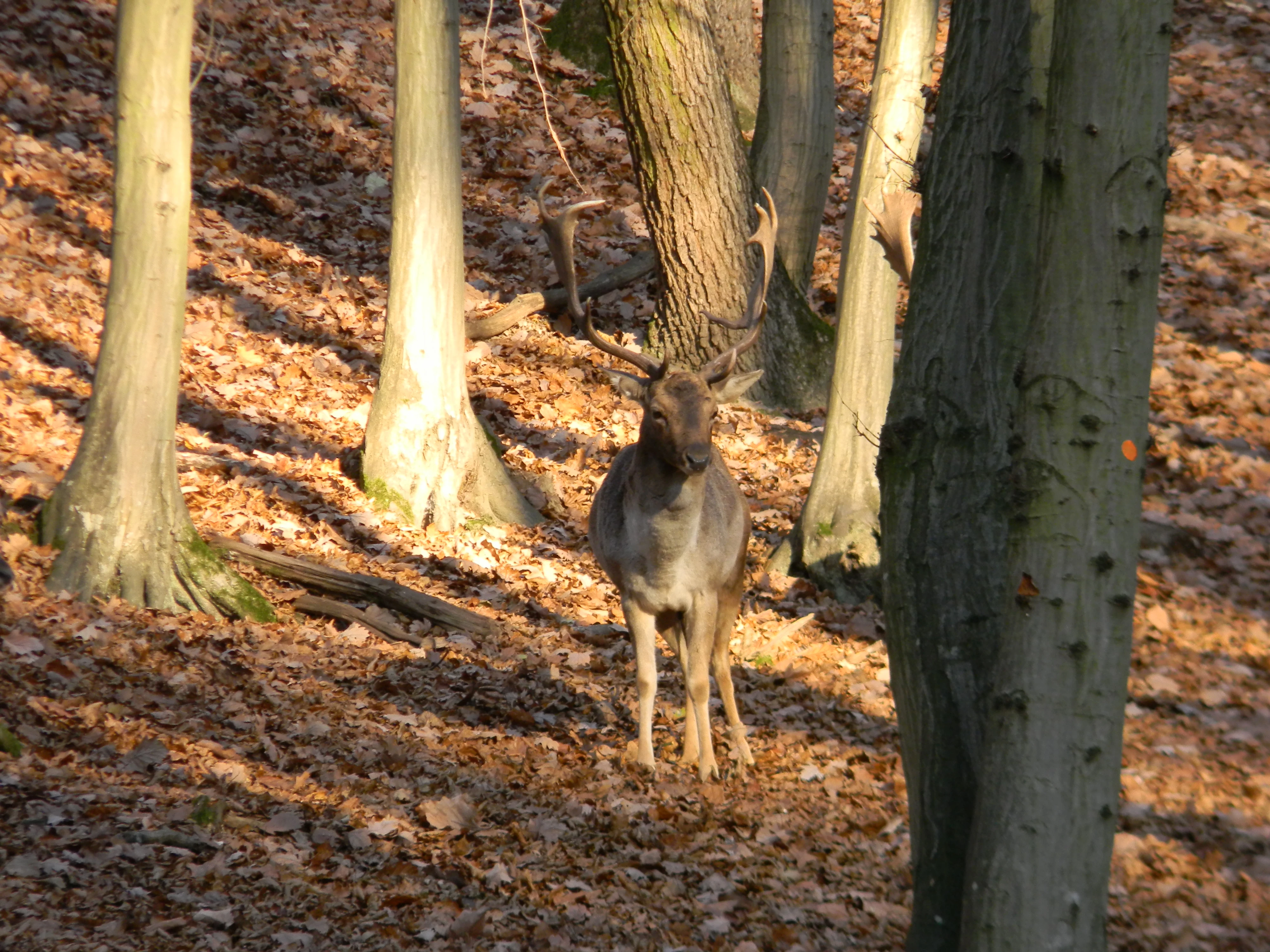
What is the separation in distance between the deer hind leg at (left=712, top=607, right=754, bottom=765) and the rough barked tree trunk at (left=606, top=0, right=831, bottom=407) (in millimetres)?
5019

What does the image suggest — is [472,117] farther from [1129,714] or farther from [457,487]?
[1129,714]

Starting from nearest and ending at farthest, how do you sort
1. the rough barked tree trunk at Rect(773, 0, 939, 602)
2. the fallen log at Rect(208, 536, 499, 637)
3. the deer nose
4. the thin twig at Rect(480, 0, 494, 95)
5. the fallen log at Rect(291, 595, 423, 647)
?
the deer nose < the thin twig at Rect(480, 0, 494, 95) < the fallen log at Rect(291, 595, 423, 647) < the fallen log at Rect(208, 536, 499, 637) < the rough barked tree trunk at Rect(773, 0, 939, 602)

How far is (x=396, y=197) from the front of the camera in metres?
11.1

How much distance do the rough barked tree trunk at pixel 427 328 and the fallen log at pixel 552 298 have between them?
186 centimetres

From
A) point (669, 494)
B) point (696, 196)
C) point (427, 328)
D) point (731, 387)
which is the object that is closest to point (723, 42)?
point (696, 196)

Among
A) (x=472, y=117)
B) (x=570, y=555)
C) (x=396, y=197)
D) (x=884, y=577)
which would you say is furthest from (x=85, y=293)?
(x=884, y=577)

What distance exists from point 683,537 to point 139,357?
12.9 ft

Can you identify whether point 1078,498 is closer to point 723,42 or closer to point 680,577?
point 680,577

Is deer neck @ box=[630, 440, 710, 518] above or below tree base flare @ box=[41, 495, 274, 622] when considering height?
above

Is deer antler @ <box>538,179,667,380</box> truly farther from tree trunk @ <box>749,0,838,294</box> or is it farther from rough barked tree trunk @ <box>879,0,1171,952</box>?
tree trunk @ <box>749,0,838,294</box>

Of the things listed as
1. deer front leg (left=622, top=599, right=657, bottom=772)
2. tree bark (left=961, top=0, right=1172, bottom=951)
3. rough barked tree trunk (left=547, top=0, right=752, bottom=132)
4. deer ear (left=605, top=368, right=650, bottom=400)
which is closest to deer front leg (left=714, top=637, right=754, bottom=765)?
deer front leg (left=622, top=599, right=657, bottom=772)

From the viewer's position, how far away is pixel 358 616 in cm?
883

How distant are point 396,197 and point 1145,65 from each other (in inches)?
337

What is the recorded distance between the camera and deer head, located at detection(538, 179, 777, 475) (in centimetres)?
751
